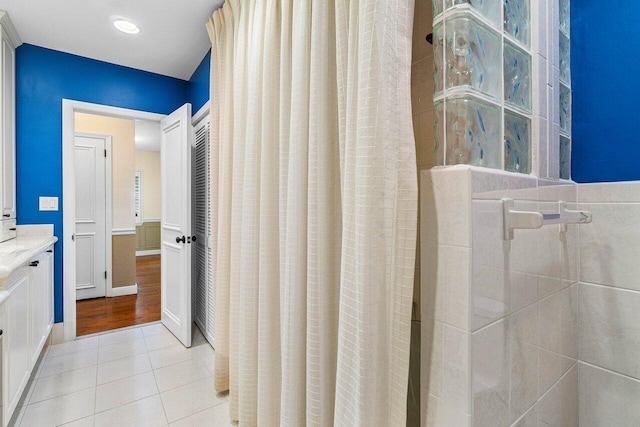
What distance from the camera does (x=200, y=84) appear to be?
2.79m

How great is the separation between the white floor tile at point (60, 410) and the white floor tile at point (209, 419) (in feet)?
1.86

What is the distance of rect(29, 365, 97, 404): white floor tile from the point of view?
6.23 ft

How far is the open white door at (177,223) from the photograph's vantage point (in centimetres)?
249

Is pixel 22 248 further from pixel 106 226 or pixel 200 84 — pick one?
pixel 106 226

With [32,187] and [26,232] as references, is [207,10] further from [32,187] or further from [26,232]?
[26,232]

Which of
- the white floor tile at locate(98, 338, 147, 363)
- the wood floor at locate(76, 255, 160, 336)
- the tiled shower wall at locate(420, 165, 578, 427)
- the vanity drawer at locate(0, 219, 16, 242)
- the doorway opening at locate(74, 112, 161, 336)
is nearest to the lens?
the tiled shower wall at locate(420, 165, 578, 427)

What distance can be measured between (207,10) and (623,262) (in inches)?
100

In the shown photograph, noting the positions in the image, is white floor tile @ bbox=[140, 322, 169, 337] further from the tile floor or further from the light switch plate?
the light switch plate

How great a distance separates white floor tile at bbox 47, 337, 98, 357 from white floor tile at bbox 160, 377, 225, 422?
1.16 meters

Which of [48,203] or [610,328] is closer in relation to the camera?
[610,328]

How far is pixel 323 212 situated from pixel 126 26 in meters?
2.32

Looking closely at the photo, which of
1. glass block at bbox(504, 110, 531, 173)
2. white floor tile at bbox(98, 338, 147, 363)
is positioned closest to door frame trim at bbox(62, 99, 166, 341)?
white floor tile at bbox(98, 338, 147, 363)

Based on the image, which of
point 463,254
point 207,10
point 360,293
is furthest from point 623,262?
point 207,10

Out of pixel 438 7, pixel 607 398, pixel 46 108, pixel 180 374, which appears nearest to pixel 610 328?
pixel 607 398
